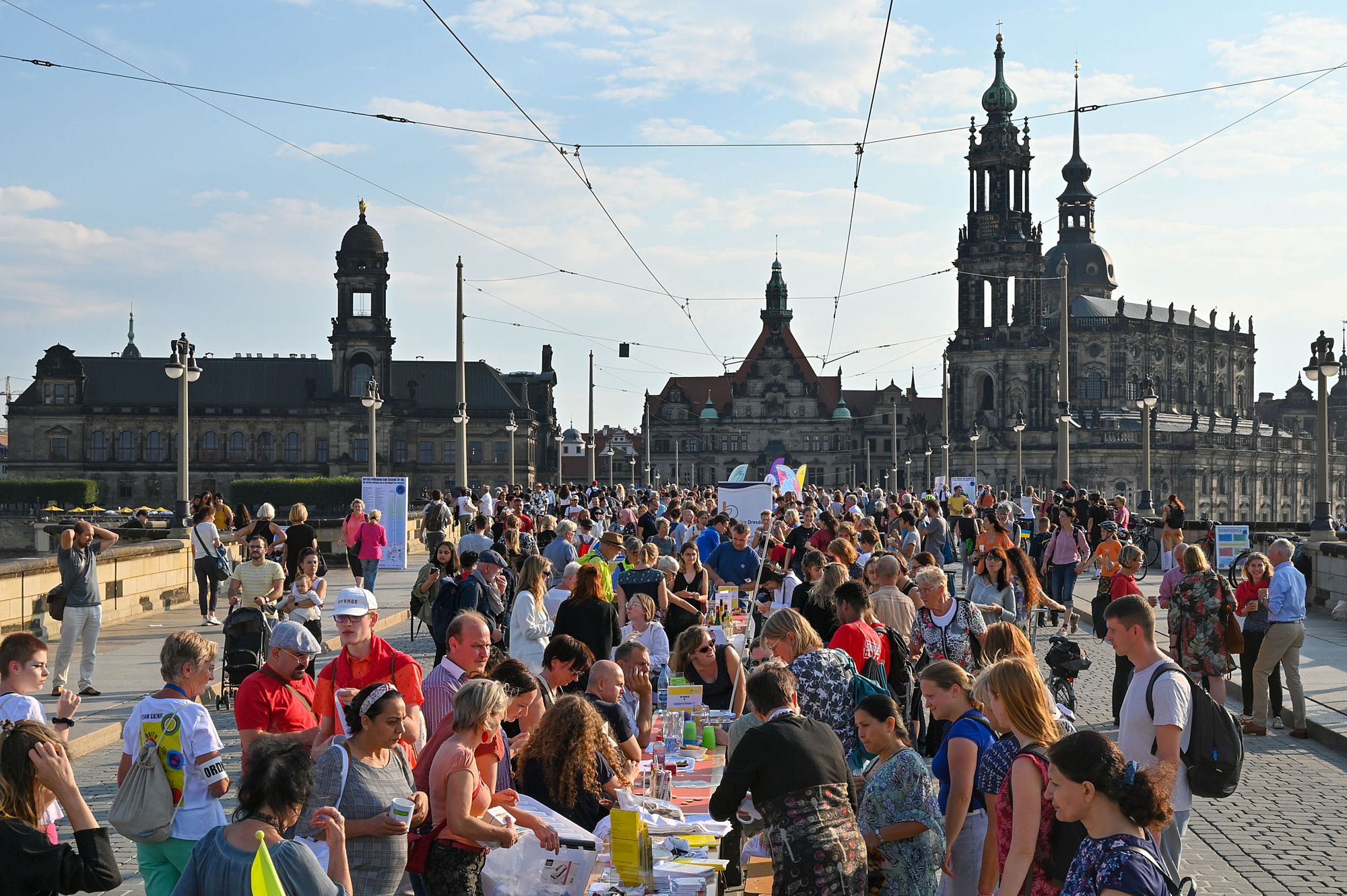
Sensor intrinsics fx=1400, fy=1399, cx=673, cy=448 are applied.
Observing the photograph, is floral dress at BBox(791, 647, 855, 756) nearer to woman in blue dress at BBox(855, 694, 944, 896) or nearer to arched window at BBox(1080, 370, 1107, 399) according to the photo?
woman in blue dress at BBox(855, 694, 944, 896)

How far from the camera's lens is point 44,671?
598 centimetres

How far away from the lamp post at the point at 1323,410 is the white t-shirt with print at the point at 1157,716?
18249mm

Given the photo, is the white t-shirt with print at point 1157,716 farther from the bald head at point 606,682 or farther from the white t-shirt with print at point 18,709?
the white t-shirt with print at point 18,709

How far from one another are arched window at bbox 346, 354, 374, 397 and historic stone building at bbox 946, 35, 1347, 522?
39824 millimetres

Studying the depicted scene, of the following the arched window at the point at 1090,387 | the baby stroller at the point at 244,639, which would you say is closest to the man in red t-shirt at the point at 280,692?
the baby stroller at the point at 244,639

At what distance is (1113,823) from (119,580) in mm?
18047

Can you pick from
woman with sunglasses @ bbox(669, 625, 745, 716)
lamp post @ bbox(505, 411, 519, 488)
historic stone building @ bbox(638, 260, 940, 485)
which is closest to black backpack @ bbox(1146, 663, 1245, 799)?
woman with sunglasses @ bbox(669, 625, 745, 716)

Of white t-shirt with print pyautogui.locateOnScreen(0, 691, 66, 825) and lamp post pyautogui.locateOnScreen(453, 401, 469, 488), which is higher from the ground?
lamp post pyautogui.locateOnScreen(453, 401, 469, 488)

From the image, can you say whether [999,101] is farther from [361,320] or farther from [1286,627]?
[1286,627]

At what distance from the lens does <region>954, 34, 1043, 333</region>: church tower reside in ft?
310

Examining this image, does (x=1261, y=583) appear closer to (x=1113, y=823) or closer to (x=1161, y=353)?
(x=1113, y=823)

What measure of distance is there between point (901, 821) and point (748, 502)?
46.5ft

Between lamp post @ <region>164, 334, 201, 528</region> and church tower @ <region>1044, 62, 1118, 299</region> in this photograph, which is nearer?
lamp post @ <region>164, 334, 201, 528</region>

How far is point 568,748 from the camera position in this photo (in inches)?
239
